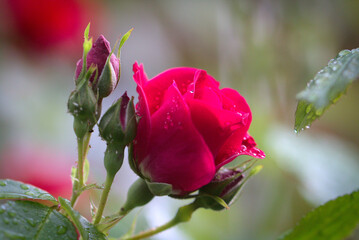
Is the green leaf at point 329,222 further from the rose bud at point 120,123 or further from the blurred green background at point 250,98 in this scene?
the blurred green background at point 250,98

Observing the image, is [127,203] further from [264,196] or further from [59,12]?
[59,12]

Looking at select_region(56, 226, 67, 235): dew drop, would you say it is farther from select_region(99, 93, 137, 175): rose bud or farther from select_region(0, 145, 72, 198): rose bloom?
select_region(0, 145, 72, 198): rose bloom

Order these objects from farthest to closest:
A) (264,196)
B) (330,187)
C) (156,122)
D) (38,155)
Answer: (38,155)
(264,196)
(330,187)
(156,122)

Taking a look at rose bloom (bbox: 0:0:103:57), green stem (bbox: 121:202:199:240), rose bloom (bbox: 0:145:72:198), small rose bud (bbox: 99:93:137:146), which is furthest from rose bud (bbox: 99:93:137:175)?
rose bloom (bbox: 0:0:103:57)

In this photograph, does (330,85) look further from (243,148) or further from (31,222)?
(31,222)

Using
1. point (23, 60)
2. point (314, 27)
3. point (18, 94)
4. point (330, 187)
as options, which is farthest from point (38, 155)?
point (314, 27)

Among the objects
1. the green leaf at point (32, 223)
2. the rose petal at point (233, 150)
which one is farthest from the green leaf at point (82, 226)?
the rose petal at point (233, 150)
